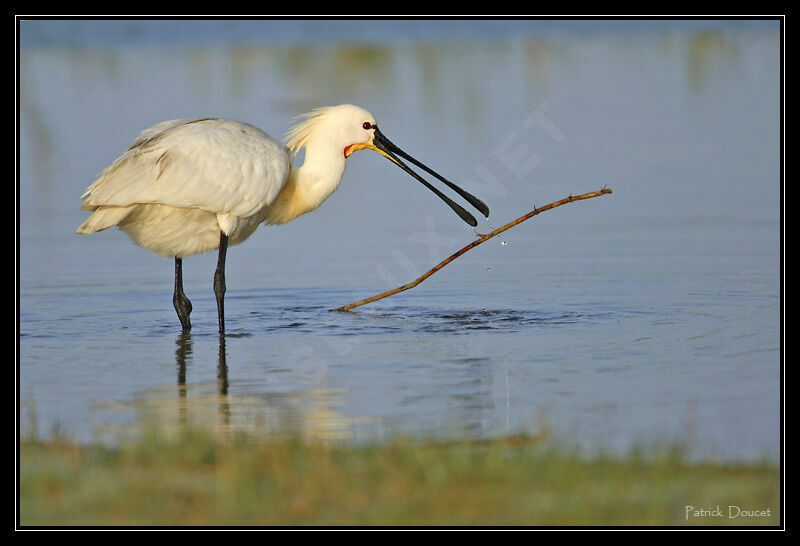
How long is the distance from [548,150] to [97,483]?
465 inches

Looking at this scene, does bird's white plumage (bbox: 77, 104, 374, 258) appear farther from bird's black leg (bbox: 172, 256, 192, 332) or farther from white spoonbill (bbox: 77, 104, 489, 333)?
bird's black leg (bbox: 172, 256, 192, 332)

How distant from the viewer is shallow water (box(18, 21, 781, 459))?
7.11 m

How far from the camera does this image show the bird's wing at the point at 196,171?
30.2 feet

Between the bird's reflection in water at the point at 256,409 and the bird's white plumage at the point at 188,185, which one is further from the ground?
the bird's white plumage at the point at 188,185

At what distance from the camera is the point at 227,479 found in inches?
212

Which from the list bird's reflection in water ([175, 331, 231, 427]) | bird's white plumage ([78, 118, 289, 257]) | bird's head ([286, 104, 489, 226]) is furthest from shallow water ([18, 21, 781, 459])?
bird's head ([286, 104, 489, 226])

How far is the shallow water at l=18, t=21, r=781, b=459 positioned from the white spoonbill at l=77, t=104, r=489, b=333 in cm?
68

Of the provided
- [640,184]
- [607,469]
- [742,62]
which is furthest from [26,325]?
[742,62]

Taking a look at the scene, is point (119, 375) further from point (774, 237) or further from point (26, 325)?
point (774, 237)

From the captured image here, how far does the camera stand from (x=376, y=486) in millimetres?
5363

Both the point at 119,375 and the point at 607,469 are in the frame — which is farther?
the point at 119,375

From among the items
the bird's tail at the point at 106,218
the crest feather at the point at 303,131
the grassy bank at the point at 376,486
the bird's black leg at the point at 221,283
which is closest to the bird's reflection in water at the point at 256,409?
the grassy bank at the point at 376,486

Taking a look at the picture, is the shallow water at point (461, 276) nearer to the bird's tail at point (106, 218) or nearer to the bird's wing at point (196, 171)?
the bird's tail at point (106, 218)

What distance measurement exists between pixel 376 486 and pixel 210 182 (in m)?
4.45
